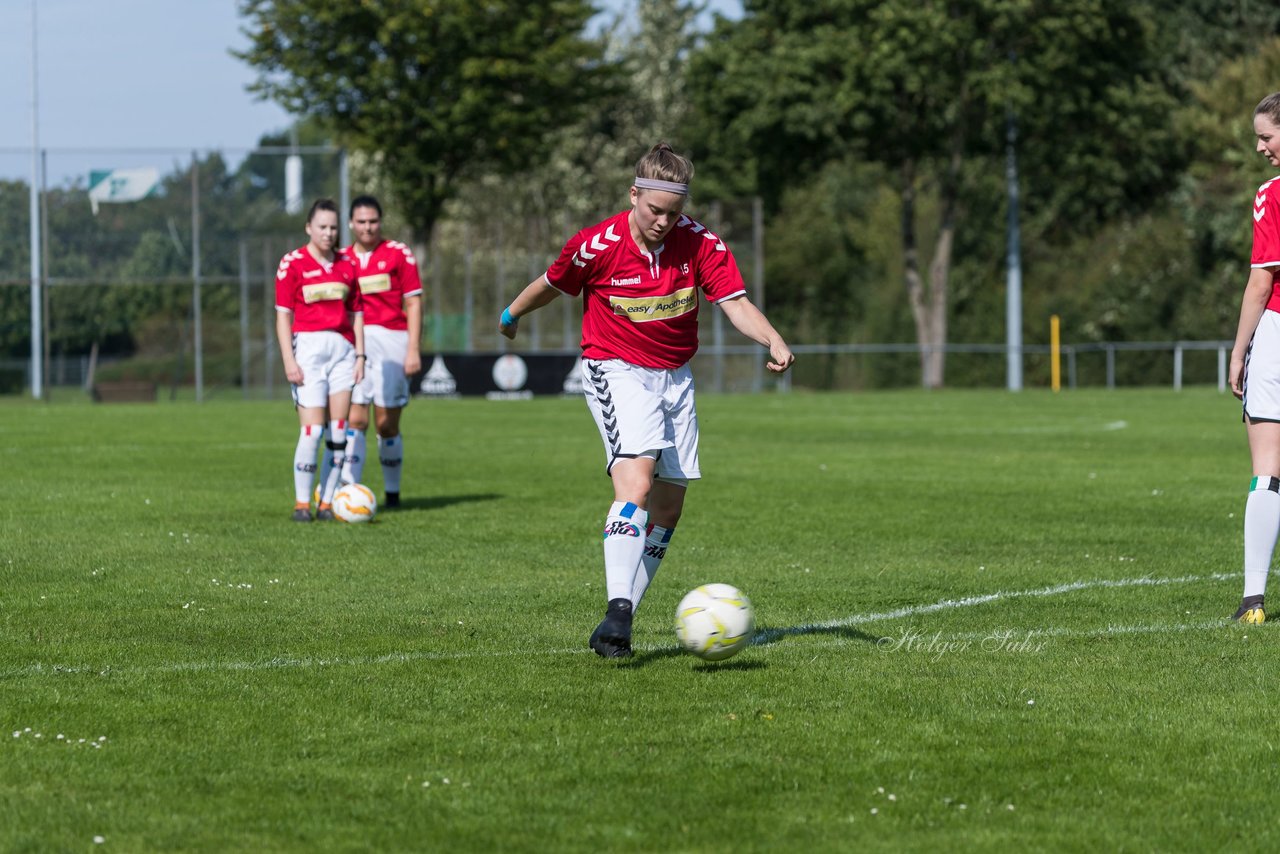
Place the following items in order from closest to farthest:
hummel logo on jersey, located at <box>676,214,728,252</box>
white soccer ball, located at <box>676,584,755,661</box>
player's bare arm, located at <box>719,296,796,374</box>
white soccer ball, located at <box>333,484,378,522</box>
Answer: white soccer ball, located at <box>676,584,755,661</box> → player's bare arm, located at <box>719,296,796,374</box> → hummel logo on jersey, located at <box>676,214,728,252</box> → white soccer ball, located at <box>333,484,378,522</box>

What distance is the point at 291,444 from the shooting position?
830 inches

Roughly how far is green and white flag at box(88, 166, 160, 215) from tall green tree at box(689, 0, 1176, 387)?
17072 mm

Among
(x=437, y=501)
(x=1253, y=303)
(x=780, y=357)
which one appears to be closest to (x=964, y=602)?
(x=1253, y=303)

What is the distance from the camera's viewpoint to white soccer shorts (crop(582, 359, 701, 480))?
698 cm

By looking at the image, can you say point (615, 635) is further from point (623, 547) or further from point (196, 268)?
point (196, 268)

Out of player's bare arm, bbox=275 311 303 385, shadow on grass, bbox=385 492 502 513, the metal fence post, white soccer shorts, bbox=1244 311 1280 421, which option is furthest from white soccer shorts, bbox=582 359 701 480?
the metal fence post

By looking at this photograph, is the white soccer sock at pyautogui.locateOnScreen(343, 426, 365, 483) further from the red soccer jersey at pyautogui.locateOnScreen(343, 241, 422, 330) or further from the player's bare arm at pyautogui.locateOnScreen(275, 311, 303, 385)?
the red soccer jersey at pyautogui.locateOnScreen(343, 241, 422, 330)

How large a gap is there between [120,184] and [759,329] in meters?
33.0

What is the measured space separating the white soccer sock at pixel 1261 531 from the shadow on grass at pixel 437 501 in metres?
6.86

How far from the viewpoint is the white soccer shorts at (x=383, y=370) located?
1336cm

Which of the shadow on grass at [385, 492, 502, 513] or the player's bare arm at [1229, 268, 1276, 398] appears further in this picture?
the shadow on grass at [385, 492, 502, 513]

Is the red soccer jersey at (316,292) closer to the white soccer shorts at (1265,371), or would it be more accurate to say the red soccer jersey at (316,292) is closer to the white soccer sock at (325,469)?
the white soccer sock at (325,469)

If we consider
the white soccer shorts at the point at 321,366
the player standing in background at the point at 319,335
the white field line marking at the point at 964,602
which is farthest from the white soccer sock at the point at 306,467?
the white field line marking at the point at 964,602

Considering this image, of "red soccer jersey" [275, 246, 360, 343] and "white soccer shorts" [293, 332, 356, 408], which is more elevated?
"red soccer jersey" [275, 246, 360, 343]
